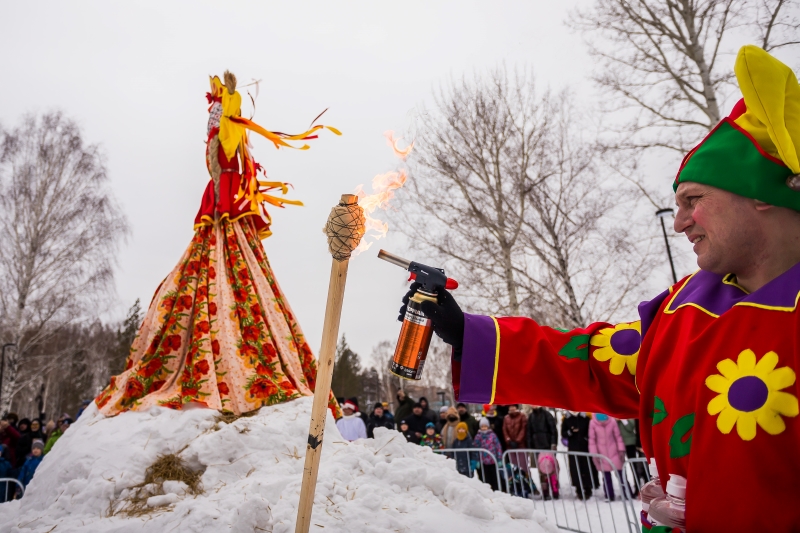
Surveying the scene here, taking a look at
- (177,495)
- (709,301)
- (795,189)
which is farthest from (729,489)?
(177,495)

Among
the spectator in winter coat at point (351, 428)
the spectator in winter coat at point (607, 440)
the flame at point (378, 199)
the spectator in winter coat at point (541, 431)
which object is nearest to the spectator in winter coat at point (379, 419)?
the spectator in winter coat at point (351, 428)

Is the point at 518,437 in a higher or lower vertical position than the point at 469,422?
lower

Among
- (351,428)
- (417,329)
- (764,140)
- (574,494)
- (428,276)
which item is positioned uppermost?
(764,140)

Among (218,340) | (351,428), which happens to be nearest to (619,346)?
(218,340)

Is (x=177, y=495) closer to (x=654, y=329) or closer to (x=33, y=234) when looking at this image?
(x=654, y=329)

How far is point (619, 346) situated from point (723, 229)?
2.12ft

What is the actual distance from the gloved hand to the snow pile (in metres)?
1.43

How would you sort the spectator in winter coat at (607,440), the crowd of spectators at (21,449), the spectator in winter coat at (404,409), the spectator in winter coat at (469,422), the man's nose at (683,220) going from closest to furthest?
the man's nose at (683,220)
the crowd of spectators at (21,449)
the spectator in winter coat at (607,440)
the spectator in winter coat at (469,422)
the spectator in winter coat at (404,409)

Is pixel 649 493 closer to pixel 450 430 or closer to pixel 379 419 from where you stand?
pixel 450 430

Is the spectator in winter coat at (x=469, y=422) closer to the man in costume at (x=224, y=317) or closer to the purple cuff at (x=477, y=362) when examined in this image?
the man in costume at (x=224, y=317)

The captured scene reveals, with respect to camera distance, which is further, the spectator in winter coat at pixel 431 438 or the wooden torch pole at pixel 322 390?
the spectator in winter coat at pixel 431 438

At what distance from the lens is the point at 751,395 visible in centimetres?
131

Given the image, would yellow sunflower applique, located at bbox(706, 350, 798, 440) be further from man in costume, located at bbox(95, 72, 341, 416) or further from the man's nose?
man in costume, located at bbox(95, 72, 341, 416)

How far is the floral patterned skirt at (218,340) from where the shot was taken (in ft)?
14.4
